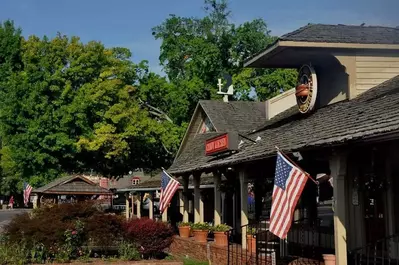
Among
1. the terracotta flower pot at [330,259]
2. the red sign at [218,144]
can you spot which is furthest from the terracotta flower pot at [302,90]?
the terracotta flower pot at [330,259]

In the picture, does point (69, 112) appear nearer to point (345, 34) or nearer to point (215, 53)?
point (215, 53)

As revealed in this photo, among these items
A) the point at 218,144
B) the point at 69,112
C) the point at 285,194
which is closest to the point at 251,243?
the point at 218,144

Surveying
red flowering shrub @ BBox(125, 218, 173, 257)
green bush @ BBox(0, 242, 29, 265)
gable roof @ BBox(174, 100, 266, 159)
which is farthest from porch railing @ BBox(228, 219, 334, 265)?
gable roof @ BBox(174, 100, 266, 159)

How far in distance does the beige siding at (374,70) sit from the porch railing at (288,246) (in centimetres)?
435

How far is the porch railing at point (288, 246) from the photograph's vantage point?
576 inches

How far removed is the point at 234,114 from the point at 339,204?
63.9 feet

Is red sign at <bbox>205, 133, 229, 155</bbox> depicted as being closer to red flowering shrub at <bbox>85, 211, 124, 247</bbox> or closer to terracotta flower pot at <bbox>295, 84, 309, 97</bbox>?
terracotta flower pot at <bbox>295, 84, 309, 97</bbox>

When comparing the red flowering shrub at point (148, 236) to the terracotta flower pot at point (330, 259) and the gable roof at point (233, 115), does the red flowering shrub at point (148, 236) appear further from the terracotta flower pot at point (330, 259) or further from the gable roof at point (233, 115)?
the gable roof at point (233, 115)

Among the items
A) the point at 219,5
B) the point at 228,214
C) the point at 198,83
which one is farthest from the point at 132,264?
the point at 219,5

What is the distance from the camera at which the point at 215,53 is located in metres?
45.6

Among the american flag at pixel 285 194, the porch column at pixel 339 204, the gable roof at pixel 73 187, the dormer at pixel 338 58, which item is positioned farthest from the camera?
the gable roof at pixel 73 187

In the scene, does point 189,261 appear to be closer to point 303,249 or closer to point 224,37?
point 303,249

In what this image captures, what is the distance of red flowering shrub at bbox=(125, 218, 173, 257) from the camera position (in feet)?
56.3

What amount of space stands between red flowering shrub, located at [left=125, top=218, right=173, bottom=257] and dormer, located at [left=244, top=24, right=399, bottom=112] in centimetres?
587
